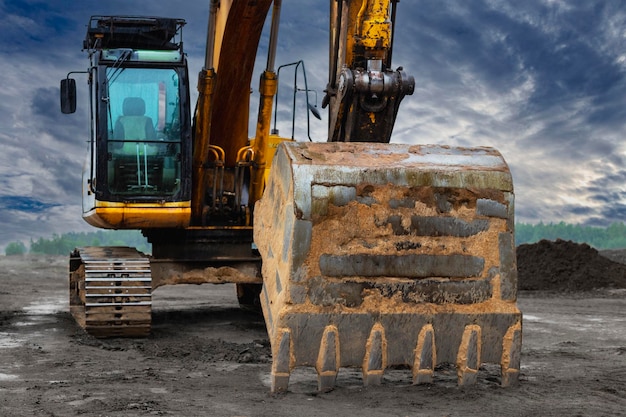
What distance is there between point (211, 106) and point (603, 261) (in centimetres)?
1233

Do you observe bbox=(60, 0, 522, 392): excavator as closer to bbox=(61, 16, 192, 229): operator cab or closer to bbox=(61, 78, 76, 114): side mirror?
bbox=(61, 16, 192, 229): operator cab

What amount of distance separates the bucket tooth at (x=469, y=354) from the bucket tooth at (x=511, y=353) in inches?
7.5

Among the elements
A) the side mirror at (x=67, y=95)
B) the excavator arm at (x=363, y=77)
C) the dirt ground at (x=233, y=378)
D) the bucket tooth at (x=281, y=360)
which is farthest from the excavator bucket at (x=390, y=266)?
the side mirror at (x=67, y=95)

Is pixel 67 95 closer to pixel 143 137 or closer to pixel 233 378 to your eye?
pixel 143 137

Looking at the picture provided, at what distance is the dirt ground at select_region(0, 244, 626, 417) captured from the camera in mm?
5117

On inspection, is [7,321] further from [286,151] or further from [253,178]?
[286,151]

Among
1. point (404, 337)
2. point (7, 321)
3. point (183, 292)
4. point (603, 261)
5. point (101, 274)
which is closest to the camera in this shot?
point (404, 337)

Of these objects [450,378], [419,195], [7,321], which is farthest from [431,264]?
[7,321]

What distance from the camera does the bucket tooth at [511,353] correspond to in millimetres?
5496

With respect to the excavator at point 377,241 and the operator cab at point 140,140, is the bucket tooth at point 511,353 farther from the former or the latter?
the operator cab at point 140,140

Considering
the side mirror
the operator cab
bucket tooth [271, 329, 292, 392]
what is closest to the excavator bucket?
bucket tooth [271, 329, 292, 392]

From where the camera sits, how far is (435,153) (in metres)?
5.73

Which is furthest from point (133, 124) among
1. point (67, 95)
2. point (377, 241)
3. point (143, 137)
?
point (377, 241)

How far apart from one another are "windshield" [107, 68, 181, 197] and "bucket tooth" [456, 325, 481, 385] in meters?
4.10
